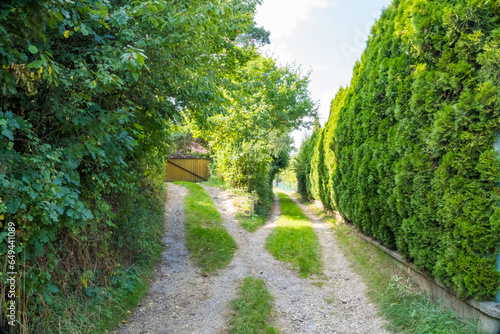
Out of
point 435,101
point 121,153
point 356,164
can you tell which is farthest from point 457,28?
Answer: point 121,153

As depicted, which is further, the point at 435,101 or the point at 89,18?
the point at 435,101

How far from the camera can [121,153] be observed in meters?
3.55

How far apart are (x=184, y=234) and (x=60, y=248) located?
181 inches

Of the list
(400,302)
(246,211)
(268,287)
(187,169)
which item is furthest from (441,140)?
(187,169)

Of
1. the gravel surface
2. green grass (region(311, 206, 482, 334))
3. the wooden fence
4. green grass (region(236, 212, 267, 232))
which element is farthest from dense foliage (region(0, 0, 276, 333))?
the wooden fence

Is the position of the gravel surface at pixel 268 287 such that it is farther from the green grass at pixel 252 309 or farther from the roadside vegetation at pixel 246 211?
the roadside vegetation at pixel 246 211

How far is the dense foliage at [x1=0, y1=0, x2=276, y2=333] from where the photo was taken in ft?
7.43

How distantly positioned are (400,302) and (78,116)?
4608 millimetres

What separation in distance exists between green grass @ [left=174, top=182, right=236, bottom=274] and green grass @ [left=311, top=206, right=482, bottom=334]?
9.49 ft

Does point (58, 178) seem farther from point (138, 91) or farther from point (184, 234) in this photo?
point (184, 234)

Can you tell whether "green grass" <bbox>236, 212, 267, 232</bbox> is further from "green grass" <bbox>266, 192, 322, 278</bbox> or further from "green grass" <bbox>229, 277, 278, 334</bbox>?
"green grass" <bbox>229, 277, 278, 334</bbox>

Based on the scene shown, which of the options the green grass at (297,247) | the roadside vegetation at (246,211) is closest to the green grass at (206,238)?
the roadside vegetation at (246,211)

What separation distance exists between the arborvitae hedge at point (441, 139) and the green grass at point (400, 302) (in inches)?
14.0

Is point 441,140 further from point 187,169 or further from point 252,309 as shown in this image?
point 187,169
